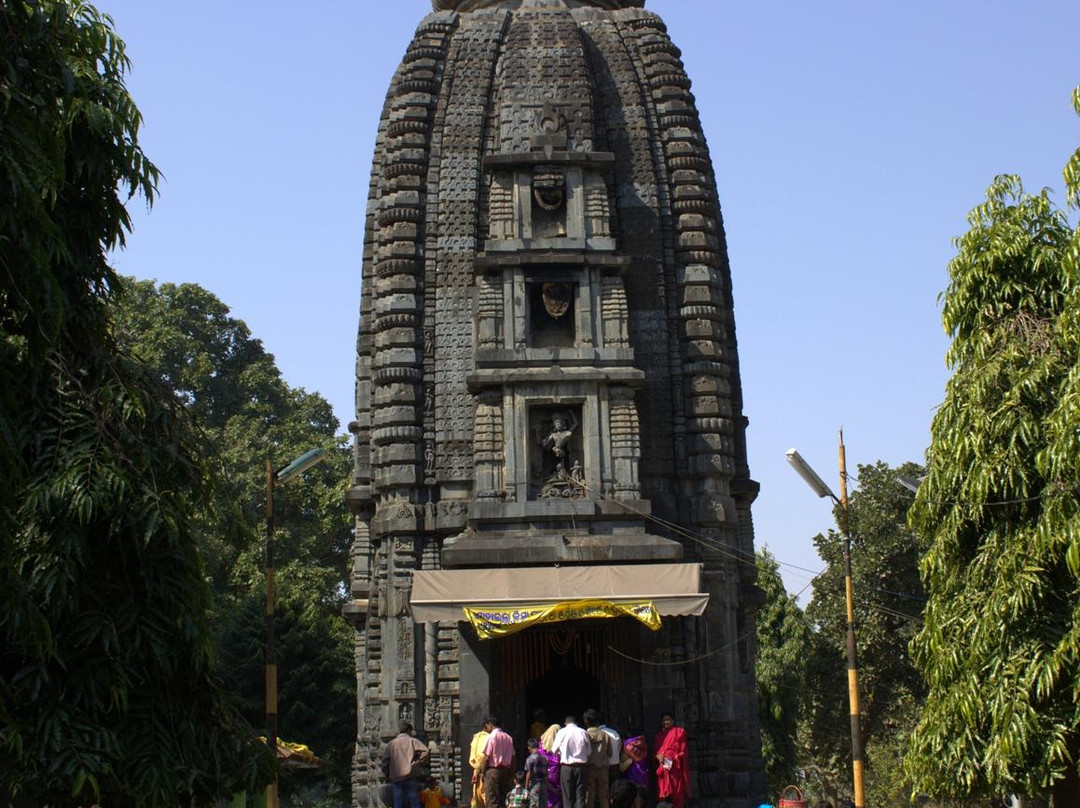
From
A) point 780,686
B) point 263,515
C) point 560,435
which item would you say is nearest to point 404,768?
point 560,435

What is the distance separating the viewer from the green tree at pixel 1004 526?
1580 cm

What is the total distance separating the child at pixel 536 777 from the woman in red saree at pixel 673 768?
166 cm

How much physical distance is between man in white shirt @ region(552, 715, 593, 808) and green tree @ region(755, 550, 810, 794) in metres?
22.2

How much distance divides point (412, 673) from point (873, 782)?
66.5 ft

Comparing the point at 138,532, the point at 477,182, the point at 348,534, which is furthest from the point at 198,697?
the point at 348,534

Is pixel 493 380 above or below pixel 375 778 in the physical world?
above

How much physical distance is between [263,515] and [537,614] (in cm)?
2390

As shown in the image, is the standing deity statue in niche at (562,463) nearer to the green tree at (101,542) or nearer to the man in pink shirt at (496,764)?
the man in pink shirt at (496,764)

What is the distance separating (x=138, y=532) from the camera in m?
12.0

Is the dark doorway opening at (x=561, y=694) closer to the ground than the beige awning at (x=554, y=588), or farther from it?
closer to the ground

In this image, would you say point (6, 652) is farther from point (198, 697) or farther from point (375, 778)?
point (375, 778)

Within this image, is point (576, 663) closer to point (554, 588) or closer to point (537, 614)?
point (554, 588)

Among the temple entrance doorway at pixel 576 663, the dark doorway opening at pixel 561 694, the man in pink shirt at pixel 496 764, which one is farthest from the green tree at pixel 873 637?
the man in pink shirt at pixel 496 764

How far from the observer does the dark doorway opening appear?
25453 mm
